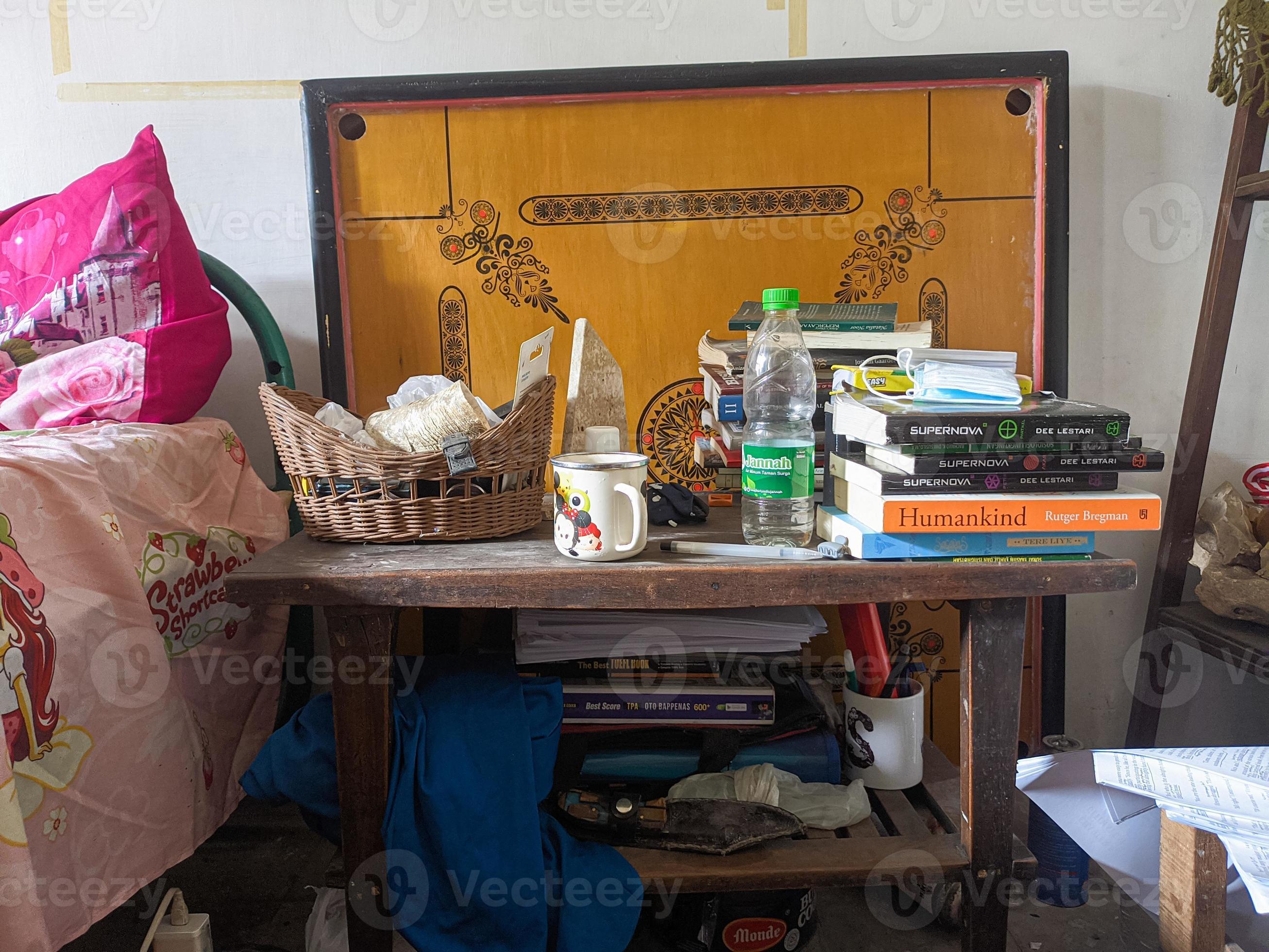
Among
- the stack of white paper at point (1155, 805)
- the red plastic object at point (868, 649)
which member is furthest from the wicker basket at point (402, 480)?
the stack of white paper at point (1155, 805)

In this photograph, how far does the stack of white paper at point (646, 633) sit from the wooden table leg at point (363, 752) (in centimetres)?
21

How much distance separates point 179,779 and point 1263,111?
5.68ft

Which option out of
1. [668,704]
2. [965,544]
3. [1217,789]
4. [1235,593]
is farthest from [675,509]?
[1235,593]

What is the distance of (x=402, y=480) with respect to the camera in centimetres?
98

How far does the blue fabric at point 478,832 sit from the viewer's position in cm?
95

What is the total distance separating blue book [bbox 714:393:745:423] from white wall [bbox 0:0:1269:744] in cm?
65

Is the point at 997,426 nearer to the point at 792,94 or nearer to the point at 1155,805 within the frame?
the point at 1155,805

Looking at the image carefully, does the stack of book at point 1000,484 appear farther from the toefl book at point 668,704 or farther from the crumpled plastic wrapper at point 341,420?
the crumpled plastic wrapper at point 341,420

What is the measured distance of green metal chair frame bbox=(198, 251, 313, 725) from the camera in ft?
4.60

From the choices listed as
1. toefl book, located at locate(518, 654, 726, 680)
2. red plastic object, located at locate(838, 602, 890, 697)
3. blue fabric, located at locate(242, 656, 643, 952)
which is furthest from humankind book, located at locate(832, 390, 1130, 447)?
blue fabric, located at locate(242, 656, 643, 952)

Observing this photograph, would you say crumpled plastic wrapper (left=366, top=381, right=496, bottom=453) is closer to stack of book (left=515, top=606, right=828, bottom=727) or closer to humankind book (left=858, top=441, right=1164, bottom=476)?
stack of book (left=515, top=606, right=828, bottom=727)

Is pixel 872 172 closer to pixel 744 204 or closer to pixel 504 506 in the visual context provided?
pixel 744 204

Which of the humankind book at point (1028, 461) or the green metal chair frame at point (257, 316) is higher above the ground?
the green metal chair frame at point (257, 316)

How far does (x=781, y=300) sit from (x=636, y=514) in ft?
0.98
